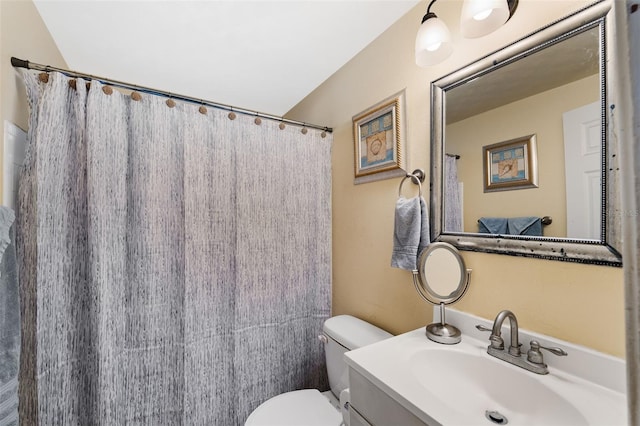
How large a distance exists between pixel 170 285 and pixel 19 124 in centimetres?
92

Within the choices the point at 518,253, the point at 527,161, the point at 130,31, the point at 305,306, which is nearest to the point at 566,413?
the point at 518,253

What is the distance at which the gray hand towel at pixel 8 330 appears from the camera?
0.70m

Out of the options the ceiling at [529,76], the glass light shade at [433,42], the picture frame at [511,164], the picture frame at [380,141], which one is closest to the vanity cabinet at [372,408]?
the picture frame at [511,164]

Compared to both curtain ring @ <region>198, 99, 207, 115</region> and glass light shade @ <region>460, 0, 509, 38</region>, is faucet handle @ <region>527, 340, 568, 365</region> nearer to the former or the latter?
glass light shade @ <region>460, 0, 509, 38</region>

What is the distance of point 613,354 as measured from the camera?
0.69 metres

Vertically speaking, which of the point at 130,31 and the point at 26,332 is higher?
the point at 130,31

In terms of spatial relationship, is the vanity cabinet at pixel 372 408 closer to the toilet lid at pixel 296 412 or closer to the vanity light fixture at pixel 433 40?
the toilet lid at pixel 296 412

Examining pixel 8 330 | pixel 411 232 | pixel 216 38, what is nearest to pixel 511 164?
pixel 411 232

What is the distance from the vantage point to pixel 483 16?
0.86 meters

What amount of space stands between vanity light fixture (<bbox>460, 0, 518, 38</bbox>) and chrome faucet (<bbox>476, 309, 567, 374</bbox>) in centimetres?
92

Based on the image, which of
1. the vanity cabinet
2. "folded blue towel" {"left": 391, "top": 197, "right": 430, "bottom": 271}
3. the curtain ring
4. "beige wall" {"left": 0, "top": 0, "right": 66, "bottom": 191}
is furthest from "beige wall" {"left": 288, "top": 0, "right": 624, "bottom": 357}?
"beige wall" {"left": 0, "top": 0, "right": 66, "bottom": 191}

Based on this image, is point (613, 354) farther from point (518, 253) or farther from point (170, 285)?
point (170, 285)

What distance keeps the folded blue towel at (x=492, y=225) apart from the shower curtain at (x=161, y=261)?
0.98 m

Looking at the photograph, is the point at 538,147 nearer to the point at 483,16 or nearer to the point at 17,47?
the point at 483,16
